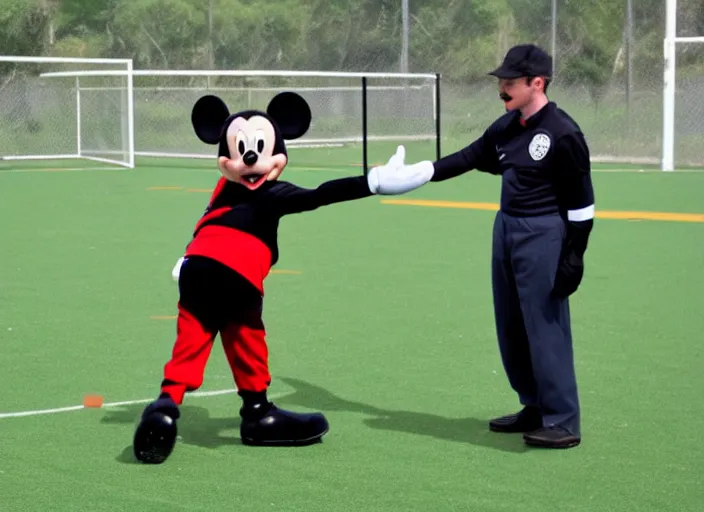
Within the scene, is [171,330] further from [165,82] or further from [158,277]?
[165,82]

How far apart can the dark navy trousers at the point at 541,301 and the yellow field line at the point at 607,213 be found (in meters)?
10.1

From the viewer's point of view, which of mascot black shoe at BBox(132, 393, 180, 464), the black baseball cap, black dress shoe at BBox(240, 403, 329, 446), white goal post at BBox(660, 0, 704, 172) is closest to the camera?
mascot black shoe at BBox(132, 393, 180, 464)

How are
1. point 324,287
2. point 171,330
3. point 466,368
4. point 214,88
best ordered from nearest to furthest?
point 466,368, point 171,330, point 324,287, point 214,88

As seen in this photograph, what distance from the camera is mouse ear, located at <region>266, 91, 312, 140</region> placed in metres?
6.55

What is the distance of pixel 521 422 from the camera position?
6430 mm

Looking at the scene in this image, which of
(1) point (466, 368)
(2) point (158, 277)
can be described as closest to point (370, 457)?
(1) point (466, 368)

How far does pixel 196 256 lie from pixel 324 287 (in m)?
4.85

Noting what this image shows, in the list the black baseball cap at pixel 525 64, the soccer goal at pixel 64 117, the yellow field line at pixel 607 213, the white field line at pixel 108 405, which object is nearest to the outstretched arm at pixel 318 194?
the black baseball cap at pixel 525 64

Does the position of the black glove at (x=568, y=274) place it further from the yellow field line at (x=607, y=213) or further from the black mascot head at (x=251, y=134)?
the yellow field line at (x=607, y=213)

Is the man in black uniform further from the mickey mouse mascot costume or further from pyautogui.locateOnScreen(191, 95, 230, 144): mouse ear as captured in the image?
pyautogui.locateOnScreen(191, 95, 230, 144): mouse ear

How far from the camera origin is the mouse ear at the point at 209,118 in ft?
21.3

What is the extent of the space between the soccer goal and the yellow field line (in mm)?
10527

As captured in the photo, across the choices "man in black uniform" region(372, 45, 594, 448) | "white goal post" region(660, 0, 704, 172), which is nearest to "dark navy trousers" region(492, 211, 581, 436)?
"man in black uniform" region(372, 45, 594, 448)

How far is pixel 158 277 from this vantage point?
1155cm
